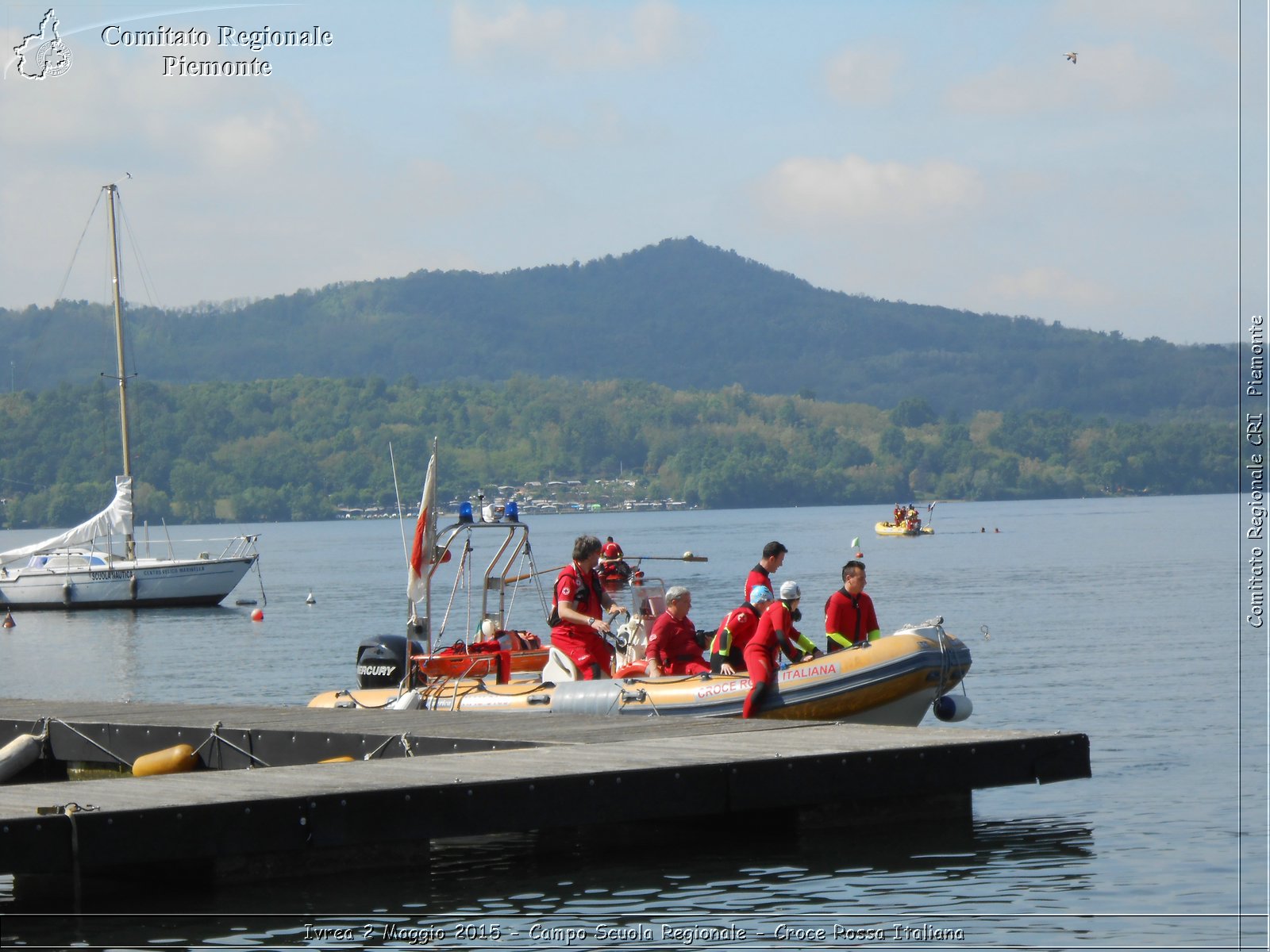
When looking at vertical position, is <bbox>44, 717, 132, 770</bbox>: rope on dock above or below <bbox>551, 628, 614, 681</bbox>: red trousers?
below

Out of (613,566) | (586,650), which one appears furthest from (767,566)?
(613,566)

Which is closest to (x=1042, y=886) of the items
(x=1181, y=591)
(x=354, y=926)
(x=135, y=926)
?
(x=354, y=926)

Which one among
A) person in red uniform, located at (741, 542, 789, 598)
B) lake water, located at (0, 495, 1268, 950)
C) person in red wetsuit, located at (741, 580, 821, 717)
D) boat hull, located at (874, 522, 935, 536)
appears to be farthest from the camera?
boat hull, located at (874, 522, 935, 536)

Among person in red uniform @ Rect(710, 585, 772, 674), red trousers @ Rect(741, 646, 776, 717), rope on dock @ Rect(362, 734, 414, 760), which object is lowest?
rope on dock @ Rect(362, 734, 414, 760)

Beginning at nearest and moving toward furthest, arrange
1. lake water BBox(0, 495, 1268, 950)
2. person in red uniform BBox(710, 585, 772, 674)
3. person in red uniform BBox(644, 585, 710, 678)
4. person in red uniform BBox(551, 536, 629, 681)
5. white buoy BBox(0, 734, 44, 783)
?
lake water BBox(0, 495, 1268, 950) → person in red uniform BBox(710, 585, 772, 674) → person in red uniform BBox(551, 536, 629, 681) → white buoy BBox(0, 734, 44, 783) → person in red uniform BBox(644, 585, 710, 678)

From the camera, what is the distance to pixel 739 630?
15.5 meters

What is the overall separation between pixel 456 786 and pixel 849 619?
572 cm

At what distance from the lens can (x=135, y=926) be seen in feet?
34.5

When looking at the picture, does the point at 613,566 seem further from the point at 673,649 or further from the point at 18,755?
the point at 18,755

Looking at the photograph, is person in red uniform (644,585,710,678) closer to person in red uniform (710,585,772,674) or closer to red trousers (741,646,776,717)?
person in red uniform (710,585,772,674)

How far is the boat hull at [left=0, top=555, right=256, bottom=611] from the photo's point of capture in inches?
2307

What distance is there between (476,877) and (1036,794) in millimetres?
5642

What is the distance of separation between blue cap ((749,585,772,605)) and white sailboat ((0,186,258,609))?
43.5 m

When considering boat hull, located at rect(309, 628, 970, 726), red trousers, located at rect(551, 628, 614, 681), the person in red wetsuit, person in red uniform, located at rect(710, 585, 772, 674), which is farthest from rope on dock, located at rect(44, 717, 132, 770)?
the person in red wetsuit
